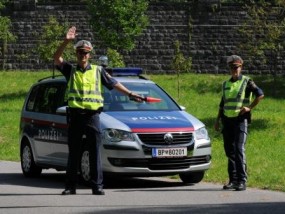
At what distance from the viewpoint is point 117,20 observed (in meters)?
38.2

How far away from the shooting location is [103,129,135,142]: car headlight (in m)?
14.4

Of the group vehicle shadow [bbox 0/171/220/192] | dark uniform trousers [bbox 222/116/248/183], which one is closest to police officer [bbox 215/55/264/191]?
dark uniform trousers [bbox 222/116/248/183]

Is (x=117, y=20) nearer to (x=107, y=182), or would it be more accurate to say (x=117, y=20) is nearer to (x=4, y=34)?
(x=4, y=34)

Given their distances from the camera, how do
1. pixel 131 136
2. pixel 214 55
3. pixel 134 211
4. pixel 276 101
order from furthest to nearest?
pixel 214 55 < pixel 276 101 < pixel 131 136 < pixel 134 211

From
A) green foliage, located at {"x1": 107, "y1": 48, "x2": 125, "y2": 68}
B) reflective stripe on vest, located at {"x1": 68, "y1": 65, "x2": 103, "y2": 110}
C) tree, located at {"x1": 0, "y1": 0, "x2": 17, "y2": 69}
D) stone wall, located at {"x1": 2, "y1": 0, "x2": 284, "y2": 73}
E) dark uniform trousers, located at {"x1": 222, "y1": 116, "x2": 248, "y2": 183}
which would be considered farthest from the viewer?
tree, located at {"x1": 0, "y1": 0, "x2": 17, "y2": 69}

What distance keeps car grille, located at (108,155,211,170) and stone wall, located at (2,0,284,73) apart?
26.2m

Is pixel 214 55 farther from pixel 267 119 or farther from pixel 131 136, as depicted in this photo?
pixel 131 136

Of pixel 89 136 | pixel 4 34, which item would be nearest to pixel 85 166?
pixel 89 136

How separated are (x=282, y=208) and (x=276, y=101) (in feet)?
69.6

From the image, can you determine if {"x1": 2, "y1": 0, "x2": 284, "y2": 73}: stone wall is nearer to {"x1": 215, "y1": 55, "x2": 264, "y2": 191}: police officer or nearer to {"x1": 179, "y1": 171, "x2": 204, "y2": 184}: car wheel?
{"x1": 179, "y1": 171, "x2": 204, "y2": 184}: car wheel

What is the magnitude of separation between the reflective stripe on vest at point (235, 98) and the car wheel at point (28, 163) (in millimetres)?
3687

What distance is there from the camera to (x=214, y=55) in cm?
4128

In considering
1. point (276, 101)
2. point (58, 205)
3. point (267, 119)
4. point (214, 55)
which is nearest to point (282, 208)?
point (58, 205)

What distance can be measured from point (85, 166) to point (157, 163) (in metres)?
1.03
